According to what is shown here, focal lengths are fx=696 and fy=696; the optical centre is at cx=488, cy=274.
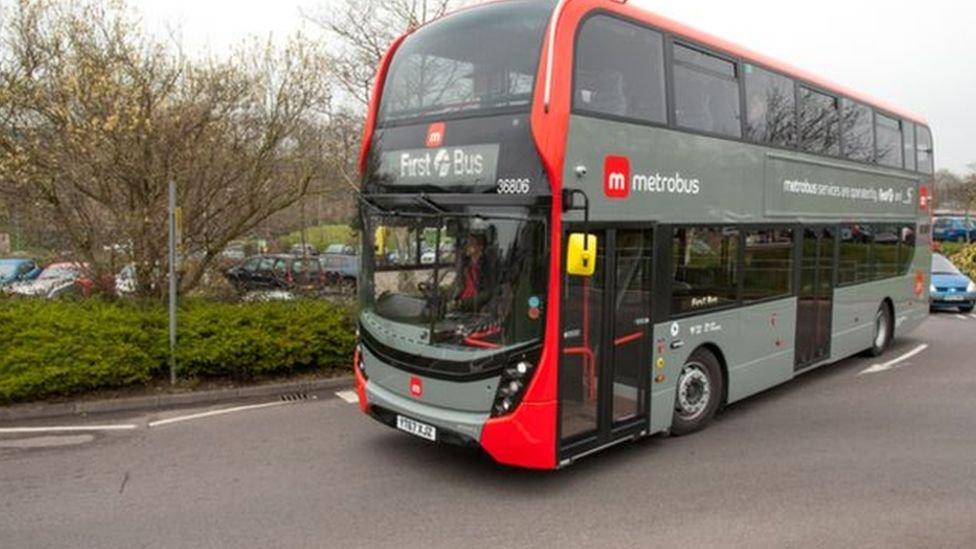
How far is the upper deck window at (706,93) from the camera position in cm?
637

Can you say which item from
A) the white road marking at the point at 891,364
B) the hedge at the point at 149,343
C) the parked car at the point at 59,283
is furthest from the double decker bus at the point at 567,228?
the parked car at the point at 59,283

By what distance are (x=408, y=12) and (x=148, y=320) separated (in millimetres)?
11418

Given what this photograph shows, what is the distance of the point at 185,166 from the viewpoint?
1010 cm

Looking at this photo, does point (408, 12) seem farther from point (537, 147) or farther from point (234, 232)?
point (537, 147)

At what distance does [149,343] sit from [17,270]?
12.2ft

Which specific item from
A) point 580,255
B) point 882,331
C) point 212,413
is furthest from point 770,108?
point 212,413

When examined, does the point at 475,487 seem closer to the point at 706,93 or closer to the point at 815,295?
the point at 706,93

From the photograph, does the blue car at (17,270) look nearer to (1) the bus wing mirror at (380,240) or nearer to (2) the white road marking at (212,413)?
(2) the white road marking at (212,413)

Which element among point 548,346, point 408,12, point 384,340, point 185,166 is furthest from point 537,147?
point 408,12

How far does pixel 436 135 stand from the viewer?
5672mm

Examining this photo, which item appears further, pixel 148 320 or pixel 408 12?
pixel 408 12

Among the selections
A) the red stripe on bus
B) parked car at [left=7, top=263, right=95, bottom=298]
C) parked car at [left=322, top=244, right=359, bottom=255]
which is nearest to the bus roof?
the red stripe on bus

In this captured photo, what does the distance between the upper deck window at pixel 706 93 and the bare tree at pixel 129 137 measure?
683 cm

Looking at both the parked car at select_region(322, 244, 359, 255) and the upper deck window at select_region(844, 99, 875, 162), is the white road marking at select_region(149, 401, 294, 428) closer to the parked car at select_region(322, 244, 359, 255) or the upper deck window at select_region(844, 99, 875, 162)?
the upper deck window at select_region(844, 99, 875, 162)
